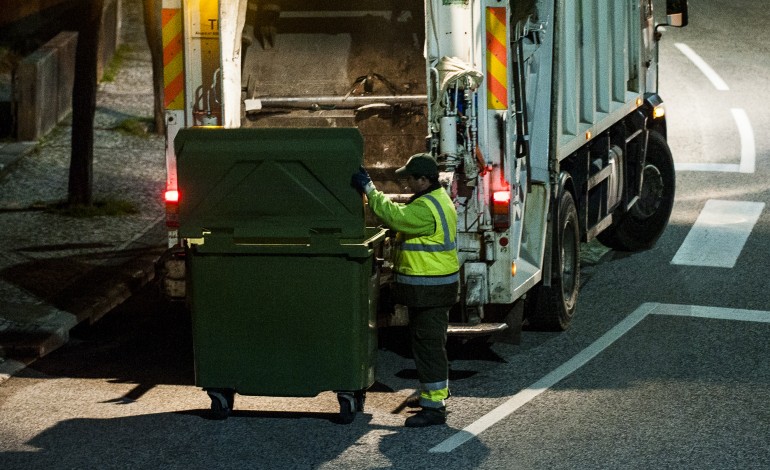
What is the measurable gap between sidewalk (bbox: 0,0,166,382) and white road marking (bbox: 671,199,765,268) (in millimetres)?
4373

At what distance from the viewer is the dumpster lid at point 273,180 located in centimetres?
805

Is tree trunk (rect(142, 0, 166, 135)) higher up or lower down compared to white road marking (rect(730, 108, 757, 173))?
higher up

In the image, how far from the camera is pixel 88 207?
1437 cm

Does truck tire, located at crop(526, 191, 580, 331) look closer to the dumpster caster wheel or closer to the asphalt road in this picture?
the asphalt road

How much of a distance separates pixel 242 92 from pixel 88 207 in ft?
13.8

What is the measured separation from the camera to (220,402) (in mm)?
8305

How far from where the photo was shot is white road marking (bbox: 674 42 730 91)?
21031mm

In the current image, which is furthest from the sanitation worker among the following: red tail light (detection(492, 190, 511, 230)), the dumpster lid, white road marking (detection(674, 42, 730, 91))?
white road marking (detection(674, 42, 730, 91))

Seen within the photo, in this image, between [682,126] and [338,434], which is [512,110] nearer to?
[338,434]

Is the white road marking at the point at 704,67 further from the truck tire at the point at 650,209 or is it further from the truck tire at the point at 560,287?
the truck tire at the point at 560,287

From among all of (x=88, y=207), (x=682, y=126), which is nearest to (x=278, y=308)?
(x=88, y=207)

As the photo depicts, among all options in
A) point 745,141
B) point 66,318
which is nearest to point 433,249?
point 66,318

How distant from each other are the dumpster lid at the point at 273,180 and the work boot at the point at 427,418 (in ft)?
3.27

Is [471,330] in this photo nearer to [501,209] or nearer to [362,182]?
[501,209]
